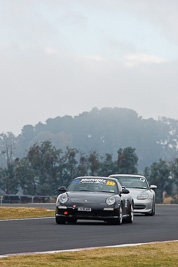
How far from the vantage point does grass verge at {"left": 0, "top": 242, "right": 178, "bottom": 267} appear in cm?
1033

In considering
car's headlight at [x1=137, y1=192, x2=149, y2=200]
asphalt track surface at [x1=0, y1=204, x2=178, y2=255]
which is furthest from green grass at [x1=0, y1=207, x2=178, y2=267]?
car's headlight at [x1=137, y1=192, x2=149, y2=200]

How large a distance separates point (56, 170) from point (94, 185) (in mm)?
80578

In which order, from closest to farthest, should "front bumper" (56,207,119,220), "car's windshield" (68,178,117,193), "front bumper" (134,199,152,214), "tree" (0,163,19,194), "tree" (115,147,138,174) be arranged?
"front bumper" (56,207,119,220), "car's windshield" (68,178,117,193), "front bumper" (134,199,152,214), "tree" (0,163,19,194), "tree" (115,147,138,174)

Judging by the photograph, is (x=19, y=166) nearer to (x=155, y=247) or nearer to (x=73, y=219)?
(x=73, y=219)

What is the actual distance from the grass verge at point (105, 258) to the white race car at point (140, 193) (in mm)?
14761

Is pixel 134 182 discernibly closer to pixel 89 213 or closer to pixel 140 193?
pixel 140 193

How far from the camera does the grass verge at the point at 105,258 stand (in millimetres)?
10328

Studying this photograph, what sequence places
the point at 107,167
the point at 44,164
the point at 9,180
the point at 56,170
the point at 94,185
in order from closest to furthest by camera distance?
the point at 94,185 < the point at 9,180 < the point at 107,167 < the point at 56,170 < the point at 44,164

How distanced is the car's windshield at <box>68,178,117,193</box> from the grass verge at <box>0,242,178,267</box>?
8580mm

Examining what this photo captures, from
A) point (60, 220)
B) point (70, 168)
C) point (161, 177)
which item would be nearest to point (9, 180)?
point (70, 168)

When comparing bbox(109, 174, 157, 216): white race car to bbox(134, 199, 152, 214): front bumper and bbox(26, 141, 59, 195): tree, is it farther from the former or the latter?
bbox(26, 141, 59, 195): tree

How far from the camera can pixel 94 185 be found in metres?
21.6

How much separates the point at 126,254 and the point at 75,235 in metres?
4.52

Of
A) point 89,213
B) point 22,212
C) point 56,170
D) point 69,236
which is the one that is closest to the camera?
point 69,236
